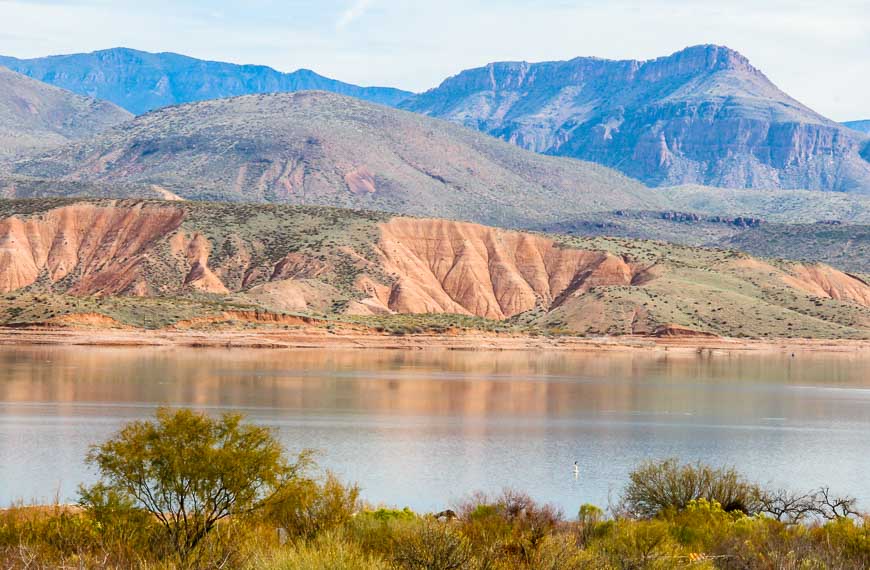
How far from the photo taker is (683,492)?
3662 centimetres

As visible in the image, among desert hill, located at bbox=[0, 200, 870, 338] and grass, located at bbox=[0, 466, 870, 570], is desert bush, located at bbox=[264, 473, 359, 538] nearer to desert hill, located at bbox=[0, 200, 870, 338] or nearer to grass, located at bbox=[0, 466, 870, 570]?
grass, located at bbox=[0, 466, 870, 570]

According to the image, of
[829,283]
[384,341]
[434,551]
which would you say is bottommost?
[384,341]

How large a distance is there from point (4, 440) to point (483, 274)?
122019 mm

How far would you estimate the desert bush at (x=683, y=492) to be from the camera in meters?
36.2

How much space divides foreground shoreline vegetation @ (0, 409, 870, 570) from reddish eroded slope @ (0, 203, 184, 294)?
127 meters

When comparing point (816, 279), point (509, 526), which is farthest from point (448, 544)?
point (816, 279)

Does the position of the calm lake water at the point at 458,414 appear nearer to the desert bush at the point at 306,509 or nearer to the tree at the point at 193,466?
the desert bush at the point at 306,509

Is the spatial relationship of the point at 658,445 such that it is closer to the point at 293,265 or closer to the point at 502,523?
the point at 502,523

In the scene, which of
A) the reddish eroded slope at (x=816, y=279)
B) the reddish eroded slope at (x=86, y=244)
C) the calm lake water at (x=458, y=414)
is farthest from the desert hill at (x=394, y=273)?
the calm lake water at (x=458, y=414)

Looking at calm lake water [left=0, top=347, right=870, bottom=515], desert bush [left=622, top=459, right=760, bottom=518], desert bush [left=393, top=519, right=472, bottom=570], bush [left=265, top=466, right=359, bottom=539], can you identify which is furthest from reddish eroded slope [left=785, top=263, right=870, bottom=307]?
desert bush [left=393, top=519, right=472, bottom=570]

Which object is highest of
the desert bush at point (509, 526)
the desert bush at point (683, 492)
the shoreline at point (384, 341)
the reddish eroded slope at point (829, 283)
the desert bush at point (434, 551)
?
the reddish eroded slope at point (829, 283)

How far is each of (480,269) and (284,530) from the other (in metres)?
142

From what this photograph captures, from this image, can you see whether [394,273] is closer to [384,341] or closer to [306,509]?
[384,341]

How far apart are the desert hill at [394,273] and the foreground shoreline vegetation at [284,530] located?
99.7m
